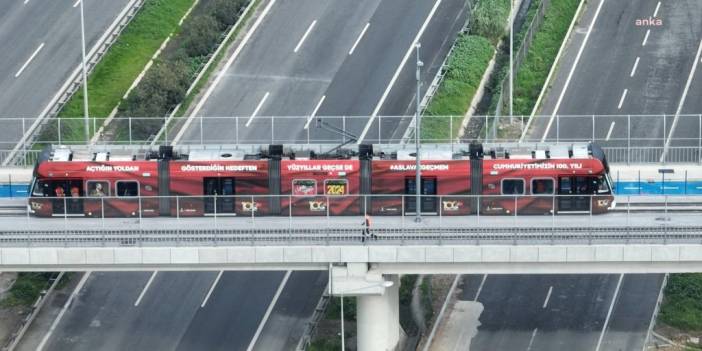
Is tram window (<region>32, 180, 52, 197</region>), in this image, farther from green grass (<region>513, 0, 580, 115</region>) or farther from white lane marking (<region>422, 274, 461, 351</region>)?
green grass (<region>513, 0, 580, 115</region>)

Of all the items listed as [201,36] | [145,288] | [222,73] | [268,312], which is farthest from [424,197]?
[201,36]

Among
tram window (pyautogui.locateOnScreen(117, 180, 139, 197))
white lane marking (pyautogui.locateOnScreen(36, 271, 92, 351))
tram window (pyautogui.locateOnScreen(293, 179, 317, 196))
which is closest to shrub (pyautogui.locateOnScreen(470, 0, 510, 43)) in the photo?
tram window (pyautogui.locateOnScreen(293, 179, 317, 196))

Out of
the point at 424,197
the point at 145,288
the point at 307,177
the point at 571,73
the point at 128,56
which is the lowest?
the point at 145,288

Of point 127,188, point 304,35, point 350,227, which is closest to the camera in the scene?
point 350,227

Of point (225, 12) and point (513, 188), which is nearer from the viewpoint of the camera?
point (513, 188)

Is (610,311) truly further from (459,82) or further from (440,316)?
(459,82)

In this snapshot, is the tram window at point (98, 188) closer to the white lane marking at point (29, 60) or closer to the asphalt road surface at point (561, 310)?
the asphalt road surface at point (561, 310)
